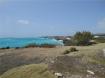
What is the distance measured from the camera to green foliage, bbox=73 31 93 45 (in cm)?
2943

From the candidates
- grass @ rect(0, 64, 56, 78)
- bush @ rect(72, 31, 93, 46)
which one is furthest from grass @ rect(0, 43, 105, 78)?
bush @ rect(72, 31, 93, 46)

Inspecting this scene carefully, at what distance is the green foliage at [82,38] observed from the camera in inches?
1159

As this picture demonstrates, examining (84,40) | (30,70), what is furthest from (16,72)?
(84,40)

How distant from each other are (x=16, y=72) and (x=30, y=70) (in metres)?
0.73

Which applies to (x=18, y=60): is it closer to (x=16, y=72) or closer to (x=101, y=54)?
(x=16, y=72)

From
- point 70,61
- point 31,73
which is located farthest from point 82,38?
point 31,73

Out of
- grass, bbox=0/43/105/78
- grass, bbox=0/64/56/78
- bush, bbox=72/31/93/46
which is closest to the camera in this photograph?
grass, bbox=0/64/56/78

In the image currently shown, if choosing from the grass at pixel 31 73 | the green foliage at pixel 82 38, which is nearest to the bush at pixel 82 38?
the green foliage at pixel 82 38

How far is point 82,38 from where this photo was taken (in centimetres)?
2959

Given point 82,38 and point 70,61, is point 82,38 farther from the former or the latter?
point 70,61

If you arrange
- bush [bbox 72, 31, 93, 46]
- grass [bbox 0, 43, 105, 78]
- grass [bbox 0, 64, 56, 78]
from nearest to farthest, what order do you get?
grass [bbox 0, 64, 56, 78]
grass [bbox 0, 43, 105, 78]
bush [bbox 72, 31, 93, 46]

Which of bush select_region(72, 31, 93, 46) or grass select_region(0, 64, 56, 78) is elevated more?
bush select_region(72, 31, 93, 46)

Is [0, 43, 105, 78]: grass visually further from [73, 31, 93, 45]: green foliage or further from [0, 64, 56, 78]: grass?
[73, 31, 93, 45]: green foliage

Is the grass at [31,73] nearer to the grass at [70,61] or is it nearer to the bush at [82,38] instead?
the grass at [70,61]
